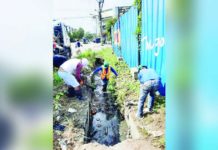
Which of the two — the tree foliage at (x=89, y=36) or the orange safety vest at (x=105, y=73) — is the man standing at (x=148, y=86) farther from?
the tree foliage at (x=89, y=36)

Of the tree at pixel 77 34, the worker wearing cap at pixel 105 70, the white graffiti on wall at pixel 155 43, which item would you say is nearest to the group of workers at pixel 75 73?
the worker wearing cap at pixel 105 70

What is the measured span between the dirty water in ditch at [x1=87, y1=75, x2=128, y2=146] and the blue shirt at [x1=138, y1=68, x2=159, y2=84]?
0.21 metres

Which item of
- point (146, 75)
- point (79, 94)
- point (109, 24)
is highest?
point (109, 24)

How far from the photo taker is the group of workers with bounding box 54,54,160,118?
1.76 m

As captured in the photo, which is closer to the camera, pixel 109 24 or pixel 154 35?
pixel 154 35

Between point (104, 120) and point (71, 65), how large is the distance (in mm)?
362

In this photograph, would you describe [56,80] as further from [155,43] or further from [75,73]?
[155,43]

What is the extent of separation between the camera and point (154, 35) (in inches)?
67.6

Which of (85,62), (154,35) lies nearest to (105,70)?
(85,62)

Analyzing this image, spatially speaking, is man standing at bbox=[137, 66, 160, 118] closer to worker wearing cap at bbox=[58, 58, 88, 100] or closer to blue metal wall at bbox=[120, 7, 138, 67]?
blue metal wall at bbox=[120, 7, 138, 67]

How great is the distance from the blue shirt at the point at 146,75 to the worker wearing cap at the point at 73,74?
12.4 inches
